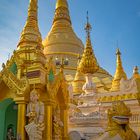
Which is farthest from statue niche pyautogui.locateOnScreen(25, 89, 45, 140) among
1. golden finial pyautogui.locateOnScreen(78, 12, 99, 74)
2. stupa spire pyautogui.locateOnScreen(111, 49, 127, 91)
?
stupa spire pyautogui.locateOnScreen(111, 49, 127, 91)

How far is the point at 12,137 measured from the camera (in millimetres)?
7730

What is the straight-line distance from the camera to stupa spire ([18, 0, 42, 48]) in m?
10.8

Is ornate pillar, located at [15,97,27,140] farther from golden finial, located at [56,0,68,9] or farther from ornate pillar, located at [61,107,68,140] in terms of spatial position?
golden finial, located at [56,0,68,9]

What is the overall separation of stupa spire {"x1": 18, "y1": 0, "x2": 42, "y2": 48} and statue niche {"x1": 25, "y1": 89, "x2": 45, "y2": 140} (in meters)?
3.60

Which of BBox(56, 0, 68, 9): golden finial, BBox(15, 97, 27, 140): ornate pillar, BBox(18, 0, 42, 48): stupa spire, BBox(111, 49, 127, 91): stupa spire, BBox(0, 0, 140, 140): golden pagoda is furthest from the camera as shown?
BBox(56, 0, 68, 9): golden finial

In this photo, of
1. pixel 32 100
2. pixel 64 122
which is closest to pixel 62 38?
pixel 64 122

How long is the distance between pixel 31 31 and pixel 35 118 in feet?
17.0

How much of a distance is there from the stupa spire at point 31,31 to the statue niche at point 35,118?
3.60 metres

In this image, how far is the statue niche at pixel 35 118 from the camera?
6.84 m

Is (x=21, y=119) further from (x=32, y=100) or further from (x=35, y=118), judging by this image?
(x=32, y=100)

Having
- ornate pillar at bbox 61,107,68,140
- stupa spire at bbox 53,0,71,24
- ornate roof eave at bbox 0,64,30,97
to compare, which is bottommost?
ornate pillar at bbox 61,107,68,140

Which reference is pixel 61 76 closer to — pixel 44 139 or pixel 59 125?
pixel 59 125

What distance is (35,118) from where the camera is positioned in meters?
6.98

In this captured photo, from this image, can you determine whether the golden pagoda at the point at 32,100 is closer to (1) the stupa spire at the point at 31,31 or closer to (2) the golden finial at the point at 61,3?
(1) the stupa spire at the point at 31,31
